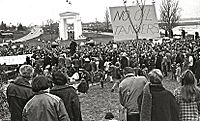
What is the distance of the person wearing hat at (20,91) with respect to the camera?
21.4 ft

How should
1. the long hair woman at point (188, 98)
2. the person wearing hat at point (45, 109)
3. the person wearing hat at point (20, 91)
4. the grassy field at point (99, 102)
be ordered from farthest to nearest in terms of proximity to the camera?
the grassy field at point (99, 102) → the person wearing hat at point (20, 91) → the long hair woman at point (188, 98) → the person wearing hat at point (45, 109)

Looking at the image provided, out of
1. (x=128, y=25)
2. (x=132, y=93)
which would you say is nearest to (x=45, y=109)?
(x=132, y=93)

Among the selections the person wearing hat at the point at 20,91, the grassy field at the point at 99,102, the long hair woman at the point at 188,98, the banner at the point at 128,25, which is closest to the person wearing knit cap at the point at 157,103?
A: the long hair woman at the point at 188,98

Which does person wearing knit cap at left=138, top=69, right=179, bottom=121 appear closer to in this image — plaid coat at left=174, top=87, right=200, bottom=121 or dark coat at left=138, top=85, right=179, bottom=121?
dark coat at left=138, top=85, right=179, bottom=121

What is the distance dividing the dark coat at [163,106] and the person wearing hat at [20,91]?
2.22 m

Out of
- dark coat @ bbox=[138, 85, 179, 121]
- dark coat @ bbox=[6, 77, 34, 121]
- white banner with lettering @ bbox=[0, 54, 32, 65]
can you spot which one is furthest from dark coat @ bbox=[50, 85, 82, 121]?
white banner with lettering @ bbox=[0, 54, 32, 65]

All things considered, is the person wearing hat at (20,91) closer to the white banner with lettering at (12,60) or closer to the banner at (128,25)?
the banner at (128,25)

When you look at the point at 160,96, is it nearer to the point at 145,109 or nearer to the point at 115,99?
the point at 145,109

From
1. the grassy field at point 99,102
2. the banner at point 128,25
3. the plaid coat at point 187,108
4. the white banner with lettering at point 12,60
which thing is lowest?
the grassy field at point 99,102

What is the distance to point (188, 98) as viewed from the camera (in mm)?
5906

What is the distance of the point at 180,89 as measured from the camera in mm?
5980

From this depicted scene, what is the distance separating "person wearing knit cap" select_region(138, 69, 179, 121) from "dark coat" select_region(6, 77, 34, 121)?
2.12 metres

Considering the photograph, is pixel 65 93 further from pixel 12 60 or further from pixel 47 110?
pixel 12 60

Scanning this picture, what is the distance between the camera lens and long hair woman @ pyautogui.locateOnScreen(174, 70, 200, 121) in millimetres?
5887
